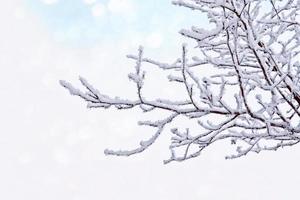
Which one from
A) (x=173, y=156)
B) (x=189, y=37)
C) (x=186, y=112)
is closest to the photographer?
(x=189, y=37)

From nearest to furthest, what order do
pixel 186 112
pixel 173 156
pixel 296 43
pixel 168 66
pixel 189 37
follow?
pixel 189 37 → pixel 186 112 → pixel 173 156 → pixel 168 66 → pixel 296 43

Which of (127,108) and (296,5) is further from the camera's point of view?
(296,5)

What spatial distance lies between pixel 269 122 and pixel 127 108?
1.07 metres

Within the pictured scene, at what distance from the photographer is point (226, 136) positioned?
161 inches

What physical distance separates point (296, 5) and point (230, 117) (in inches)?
94.1

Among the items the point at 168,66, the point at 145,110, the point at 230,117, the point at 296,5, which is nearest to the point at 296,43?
the point at 296,5

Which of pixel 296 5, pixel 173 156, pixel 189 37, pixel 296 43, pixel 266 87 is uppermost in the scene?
pixel 296 5

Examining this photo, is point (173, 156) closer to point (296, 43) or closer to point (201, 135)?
point (201, 135)

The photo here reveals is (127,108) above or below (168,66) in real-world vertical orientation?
below

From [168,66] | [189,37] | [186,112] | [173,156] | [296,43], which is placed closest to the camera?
[189,37]

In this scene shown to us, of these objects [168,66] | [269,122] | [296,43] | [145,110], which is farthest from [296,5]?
[145,110]

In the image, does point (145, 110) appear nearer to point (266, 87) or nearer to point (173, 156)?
point (173, 156)

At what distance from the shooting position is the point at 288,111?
5.34 meters

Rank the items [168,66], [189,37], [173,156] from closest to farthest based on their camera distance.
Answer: [189,37], [173,156], [168,66]
